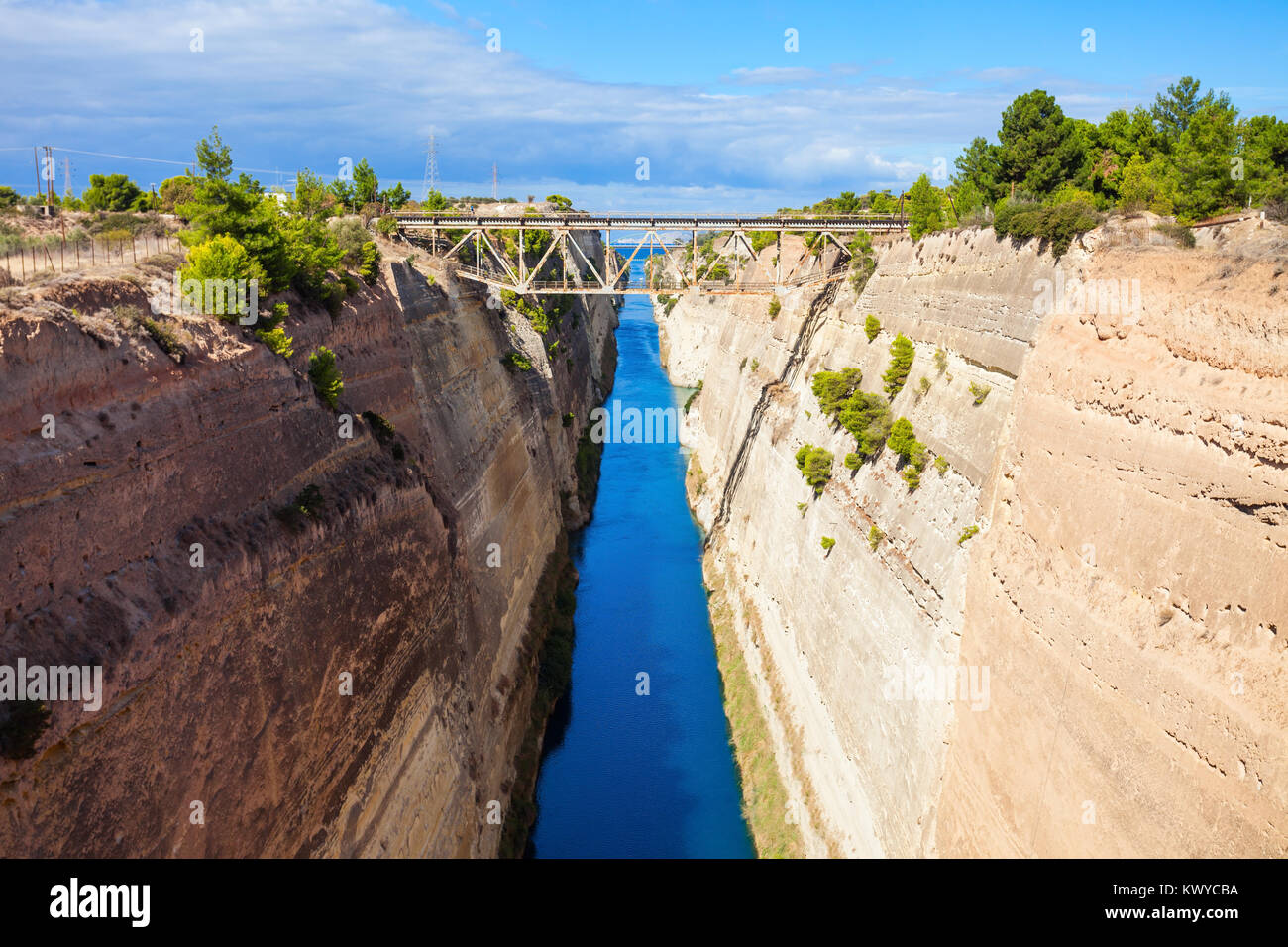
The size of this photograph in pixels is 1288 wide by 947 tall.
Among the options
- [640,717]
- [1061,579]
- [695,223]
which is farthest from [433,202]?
[1061,579]

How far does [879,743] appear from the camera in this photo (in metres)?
18.0

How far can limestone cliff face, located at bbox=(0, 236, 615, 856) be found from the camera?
9.78m

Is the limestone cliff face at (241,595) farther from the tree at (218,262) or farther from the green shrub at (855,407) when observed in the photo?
the green shrub at (855,407)

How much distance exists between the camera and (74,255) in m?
16.7

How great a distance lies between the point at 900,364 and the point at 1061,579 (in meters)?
10.0

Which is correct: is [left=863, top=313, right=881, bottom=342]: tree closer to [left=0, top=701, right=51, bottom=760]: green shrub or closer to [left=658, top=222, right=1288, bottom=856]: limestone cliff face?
[left=658, top=222, right=1288, bottom=856]: limestone cliff face

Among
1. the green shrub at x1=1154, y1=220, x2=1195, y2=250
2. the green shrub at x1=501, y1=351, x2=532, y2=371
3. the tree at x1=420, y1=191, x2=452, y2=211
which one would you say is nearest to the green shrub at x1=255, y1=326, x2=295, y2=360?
the green shrub at x1=1154, y1=220, x2=1195, y2=250

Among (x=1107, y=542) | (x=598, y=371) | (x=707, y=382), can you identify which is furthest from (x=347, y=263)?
(x=598, y=371)

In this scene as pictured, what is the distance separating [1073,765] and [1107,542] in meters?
3.14

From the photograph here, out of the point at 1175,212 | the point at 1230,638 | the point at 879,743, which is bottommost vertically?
the point at 879,743

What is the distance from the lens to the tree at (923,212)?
82.1 feet

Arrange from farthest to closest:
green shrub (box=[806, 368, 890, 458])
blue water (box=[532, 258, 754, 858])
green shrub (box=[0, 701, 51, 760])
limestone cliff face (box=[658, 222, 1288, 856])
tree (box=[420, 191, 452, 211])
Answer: tree (box=[420, 191, 452, 211]) < green shrub (box=[806, 368, 890, 458]) < blue water (box=[532, 258, 754, 858]) < limestone cliff face (box=[658, 222, 1288, 856]) < green shrub (box=[0, 701, 51, 760])

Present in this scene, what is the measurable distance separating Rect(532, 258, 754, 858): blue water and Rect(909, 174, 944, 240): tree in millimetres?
14882

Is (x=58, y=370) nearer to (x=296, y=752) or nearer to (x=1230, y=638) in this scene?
(x=296, y=752)
